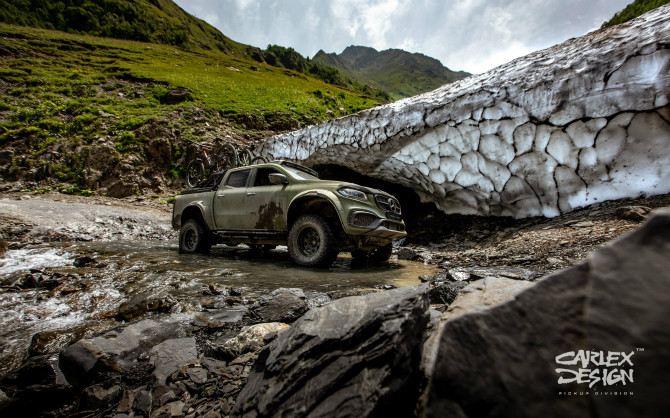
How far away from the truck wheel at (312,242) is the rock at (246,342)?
6.73 feet

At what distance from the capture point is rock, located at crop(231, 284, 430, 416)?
839mm

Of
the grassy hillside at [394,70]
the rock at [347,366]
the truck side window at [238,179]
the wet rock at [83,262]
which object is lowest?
the wet rock at [83,262]

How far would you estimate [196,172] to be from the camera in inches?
433

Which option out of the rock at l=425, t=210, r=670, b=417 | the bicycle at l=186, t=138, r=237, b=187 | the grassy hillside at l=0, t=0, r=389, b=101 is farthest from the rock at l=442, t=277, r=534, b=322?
the grassy hillside at l=0, t=0, r=389, b=101

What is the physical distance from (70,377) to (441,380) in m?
1.78

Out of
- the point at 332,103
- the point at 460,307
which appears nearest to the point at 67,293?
the point at 460,307

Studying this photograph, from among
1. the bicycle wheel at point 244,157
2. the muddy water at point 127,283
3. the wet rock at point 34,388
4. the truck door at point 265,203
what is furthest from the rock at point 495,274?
the bicycle wheel at point 244,157

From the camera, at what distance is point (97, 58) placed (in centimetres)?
2730

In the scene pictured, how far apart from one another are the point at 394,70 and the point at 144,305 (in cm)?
14257

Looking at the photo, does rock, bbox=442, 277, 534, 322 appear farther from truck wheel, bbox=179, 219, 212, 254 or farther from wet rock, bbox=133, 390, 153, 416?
truck wheel, bbox=179, 219, 212, 254

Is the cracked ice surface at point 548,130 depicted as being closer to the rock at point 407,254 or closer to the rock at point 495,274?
the rock at point 407,254

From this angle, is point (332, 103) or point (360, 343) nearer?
point (360, 343)

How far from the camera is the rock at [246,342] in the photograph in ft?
4.96

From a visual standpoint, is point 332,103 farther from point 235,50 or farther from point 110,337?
point 235,50
